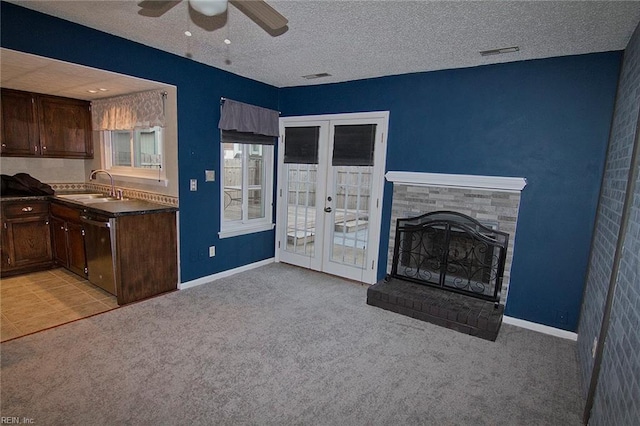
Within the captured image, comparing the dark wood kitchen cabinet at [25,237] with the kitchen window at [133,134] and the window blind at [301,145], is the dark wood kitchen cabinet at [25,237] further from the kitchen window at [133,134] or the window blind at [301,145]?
the window blind at [301,145]

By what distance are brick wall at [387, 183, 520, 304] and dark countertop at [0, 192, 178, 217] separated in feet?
8.09

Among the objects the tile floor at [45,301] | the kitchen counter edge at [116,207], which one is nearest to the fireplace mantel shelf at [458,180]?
the kitchen counter edge at [116,207]

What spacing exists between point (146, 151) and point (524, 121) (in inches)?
168

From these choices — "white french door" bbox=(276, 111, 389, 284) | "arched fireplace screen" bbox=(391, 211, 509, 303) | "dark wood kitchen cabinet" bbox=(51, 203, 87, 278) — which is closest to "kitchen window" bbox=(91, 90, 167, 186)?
"dark wood kitchen cabinet" bbox=(51, 203, 87, 278)

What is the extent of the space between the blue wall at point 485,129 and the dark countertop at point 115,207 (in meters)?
0.29

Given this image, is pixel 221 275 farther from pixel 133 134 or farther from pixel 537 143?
pixel 537 143

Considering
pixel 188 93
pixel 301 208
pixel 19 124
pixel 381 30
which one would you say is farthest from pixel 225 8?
pixel 19 124

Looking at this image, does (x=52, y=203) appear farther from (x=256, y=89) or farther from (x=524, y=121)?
(x=524, y=121)

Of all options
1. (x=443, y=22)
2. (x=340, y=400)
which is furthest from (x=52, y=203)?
(x=443, y=22)

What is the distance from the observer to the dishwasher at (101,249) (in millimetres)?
3271

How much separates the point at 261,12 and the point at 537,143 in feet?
8.79

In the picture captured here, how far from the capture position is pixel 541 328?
3.19 metres

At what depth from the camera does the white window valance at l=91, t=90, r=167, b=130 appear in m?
3.69

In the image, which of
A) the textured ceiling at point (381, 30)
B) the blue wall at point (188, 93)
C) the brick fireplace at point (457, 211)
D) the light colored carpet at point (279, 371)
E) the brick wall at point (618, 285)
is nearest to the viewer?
the brick wall at point (618, 285)
